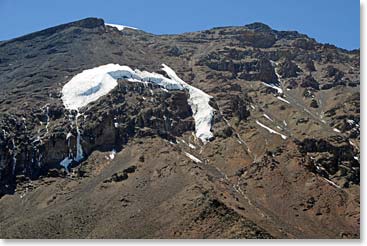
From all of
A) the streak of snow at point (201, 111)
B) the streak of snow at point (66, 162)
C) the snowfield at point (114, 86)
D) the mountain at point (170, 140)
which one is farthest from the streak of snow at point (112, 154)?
the streak of snow at point (201, 111)

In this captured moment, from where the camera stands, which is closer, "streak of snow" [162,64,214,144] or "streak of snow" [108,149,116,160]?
"streak of snow" [108,149,116,160]

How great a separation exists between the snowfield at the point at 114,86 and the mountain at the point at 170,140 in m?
0.24

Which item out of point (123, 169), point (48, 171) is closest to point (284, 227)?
point (123, 169)

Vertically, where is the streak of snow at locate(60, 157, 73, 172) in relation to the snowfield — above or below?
below

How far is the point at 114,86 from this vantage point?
73125 millimetres

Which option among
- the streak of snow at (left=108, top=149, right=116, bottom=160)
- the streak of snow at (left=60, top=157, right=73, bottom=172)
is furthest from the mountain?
the streak of snow at (left=108, top=149, right=116, bottom=160)

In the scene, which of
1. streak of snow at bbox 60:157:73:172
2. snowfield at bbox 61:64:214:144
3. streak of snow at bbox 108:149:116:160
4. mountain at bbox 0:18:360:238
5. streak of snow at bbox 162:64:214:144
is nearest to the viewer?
mountain at bbox 0:18:360:238

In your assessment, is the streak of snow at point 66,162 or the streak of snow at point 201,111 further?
the streak of snow at point 201,111

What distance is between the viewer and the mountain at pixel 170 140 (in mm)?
46188

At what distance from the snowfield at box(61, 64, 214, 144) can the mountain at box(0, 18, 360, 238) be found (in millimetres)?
237

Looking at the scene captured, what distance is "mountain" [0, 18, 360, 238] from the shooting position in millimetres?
46188

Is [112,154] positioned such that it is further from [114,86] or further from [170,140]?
[114,86]

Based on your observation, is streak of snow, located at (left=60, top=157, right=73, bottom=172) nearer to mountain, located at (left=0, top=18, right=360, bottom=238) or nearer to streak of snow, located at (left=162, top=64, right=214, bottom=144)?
mountain, located at (left=0, top=18, right=360, bottom=238)

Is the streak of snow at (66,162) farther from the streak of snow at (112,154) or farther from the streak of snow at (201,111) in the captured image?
the streak of snow at (201,111)
